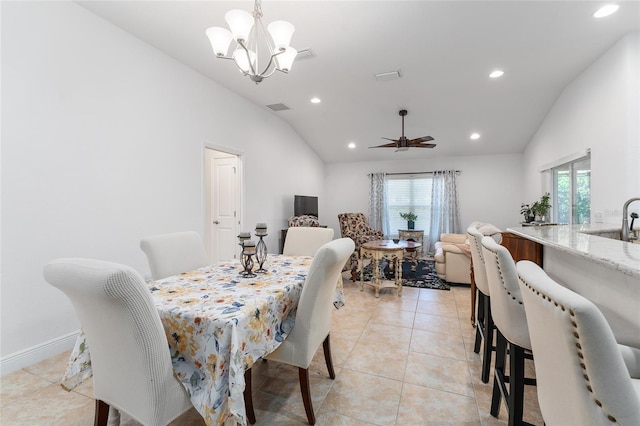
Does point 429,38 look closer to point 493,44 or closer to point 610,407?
point 493,44

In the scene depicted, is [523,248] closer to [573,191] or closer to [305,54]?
[305,54]

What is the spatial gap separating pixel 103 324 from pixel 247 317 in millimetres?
518

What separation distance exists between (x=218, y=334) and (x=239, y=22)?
1778 mm

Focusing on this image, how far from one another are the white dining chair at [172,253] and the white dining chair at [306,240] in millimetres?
804

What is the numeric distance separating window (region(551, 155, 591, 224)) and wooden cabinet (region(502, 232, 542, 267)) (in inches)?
89.5

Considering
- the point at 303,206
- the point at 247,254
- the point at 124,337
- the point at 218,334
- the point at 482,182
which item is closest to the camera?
the point at 124,337

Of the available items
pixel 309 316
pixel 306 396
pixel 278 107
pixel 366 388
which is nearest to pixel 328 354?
pixel 366 388

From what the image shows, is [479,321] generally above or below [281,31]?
below

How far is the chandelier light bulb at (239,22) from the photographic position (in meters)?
1.73

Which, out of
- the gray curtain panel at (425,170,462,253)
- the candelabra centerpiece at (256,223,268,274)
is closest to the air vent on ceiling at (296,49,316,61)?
the candelabra centerpiece at (256,223,268,274)

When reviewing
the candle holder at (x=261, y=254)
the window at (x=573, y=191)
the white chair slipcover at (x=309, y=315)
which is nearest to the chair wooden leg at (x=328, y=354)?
the white chair slipcover at (x=309, y=315)

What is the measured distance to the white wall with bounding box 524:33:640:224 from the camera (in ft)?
8.76

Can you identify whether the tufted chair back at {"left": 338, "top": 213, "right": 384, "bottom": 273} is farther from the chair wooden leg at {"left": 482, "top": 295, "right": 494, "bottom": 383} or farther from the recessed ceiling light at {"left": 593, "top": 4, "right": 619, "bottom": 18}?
the recessed ceiling light at {"left": 593, "top": 4, "right": 619, "bottom": 18}

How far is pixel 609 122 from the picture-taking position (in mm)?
2973
